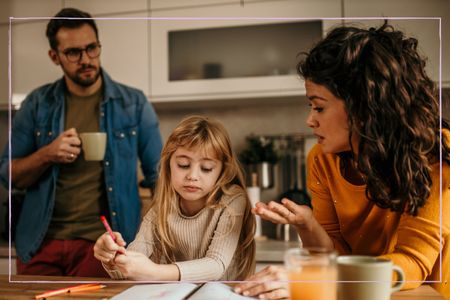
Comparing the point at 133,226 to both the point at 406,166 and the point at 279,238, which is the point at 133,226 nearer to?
the point at 279,238

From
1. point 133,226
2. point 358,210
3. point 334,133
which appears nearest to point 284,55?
point 334,133

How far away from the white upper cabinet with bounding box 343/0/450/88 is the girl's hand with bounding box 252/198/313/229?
0.99 ft

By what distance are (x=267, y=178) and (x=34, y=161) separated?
417mm

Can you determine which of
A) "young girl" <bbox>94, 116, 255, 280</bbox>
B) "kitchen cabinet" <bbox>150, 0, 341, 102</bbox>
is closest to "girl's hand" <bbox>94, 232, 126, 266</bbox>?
"young girl" <bbox>94, 116, 255, 280</bbox>

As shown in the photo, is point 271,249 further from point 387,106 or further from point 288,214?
point 387,106

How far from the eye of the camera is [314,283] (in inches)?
22.8

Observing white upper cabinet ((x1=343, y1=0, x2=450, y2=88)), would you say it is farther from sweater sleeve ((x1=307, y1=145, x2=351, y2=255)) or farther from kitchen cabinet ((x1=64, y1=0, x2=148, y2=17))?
kitchen cabinet ((x1=64, y1=0, x2=148, y2=17))

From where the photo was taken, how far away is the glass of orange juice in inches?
22.7

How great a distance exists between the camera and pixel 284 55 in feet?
2.60

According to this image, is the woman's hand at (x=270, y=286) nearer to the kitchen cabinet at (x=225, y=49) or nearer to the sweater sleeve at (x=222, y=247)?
the sweater sleeve at (x=222, y=247)

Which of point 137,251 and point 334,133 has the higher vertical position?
point 334,133

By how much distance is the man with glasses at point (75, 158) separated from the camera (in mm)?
770

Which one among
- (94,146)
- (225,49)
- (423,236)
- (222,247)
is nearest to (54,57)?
(94,146)

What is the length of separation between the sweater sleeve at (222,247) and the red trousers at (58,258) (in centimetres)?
19
